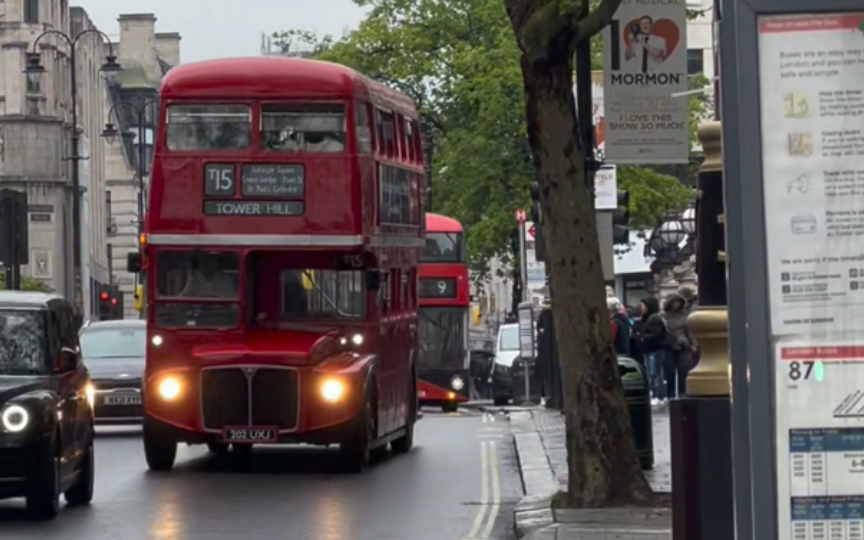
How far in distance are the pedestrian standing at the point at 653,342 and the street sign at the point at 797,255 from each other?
79.0 feet

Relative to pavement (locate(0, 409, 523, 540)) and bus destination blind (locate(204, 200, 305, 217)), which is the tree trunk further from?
bus destination blind (locate(204, 200, 305, 217))

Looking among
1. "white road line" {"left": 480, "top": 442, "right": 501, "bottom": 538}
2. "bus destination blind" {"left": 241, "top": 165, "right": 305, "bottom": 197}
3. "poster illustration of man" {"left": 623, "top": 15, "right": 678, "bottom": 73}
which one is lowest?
"white road line" {"left": 480, "top": 442, "right": 501, "bottom": 538}

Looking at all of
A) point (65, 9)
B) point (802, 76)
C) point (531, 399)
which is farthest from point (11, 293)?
point (65, 9)

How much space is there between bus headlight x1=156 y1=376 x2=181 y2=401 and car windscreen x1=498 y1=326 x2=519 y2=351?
2789 centimetres

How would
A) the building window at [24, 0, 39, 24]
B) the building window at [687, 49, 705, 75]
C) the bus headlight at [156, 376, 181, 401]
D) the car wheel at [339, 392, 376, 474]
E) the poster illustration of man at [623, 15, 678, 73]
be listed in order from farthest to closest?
the building window at [24, 0, 39, 24] → the building window at [687, 49, 705, 75] → the car wheel at [339, 392, 376, 474] → the bus headlight at [156, 376, 181, 401] → the poster illustration of man at [623, 15, 678, 73]

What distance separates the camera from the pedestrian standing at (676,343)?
103ft

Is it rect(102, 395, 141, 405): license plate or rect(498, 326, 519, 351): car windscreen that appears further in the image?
rect(498, 326, 519, 351): car windscreen

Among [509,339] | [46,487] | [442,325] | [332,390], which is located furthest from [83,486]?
[509,339]

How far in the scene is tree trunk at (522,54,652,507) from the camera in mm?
17031

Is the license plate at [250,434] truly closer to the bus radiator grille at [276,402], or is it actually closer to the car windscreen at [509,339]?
the bus radiator grille at [276,402]

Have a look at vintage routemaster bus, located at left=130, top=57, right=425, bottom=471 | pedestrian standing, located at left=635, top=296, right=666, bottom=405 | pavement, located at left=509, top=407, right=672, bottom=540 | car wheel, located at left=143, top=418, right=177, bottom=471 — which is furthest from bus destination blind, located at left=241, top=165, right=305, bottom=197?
pedestrian standing, located at left=635, top=296, right=666, bottom=405

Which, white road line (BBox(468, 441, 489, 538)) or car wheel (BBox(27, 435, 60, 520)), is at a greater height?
car wheel (BBox(27, 435, 60, 520))

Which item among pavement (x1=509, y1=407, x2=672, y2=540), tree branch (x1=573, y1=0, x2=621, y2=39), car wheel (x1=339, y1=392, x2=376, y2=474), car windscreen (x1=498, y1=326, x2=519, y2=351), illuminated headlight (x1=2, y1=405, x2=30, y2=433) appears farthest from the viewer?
car windscreen (x1=498, y1=326, x2=519, y2=351)

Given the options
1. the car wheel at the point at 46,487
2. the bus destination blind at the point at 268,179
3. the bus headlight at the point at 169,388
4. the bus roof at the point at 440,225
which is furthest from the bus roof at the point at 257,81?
the bus roof at the point at 440,225
